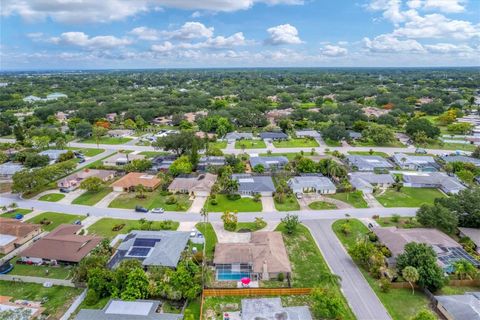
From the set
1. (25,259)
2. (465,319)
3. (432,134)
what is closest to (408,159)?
(432,134)

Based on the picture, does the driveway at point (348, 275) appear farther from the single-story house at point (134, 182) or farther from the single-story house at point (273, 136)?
the single-story house at point (273, 136)

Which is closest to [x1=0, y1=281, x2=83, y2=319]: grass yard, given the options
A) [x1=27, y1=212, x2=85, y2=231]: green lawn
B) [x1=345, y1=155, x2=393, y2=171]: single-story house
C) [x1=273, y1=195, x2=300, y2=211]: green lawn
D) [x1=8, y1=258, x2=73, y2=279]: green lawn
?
[x1=8, y1=258, x2=73, y2=279]: green lawn

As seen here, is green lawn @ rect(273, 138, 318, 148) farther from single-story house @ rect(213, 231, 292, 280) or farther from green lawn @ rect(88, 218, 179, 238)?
single-story house @ rect(213, 231, 292, 280)

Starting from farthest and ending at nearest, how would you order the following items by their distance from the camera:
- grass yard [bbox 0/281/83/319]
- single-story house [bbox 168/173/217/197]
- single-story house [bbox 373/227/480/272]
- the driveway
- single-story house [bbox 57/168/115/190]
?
single-story house [bbox 57/168/115/190]
single-story house [bbox 168/173/217/197]
single-story house [bbox 373/227/480/272]
grass yard [bbox 0/281/83/319]
the driveway

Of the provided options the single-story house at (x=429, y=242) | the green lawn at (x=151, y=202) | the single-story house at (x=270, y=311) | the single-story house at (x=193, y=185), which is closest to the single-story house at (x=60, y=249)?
the green lawn at (x=151, y=202)

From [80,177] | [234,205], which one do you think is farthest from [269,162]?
[80,177]

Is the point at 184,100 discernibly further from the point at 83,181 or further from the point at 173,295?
the point at 173,295

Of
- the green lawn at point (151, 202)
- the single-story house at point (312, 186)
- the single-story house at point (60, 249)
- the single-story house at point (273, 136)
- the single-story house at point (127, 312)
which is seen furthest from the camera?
the single-story house at point (273, 136)
